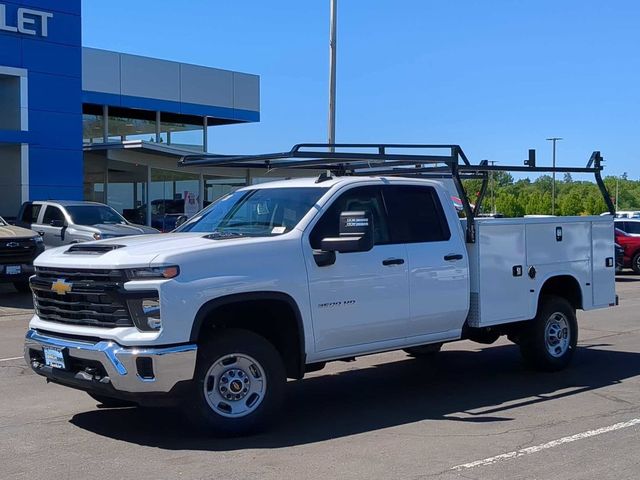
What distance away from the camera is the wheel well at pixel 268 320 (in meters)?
6.55

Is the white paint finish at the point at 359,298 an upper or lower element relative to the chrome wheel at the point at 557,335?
upper

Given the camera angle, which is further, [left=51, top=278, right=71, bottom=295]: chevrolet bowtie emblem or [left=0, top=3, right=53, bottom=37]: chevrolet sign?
[left=0, top=3, right=53, bottom=37]: chevrolet sign

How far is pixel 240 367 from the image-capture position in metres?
6.63

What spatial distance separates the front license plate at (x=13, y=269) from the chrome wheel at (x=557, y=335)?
1090 centimetres

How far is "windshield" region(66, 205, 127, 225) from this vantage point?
1931 centimetres

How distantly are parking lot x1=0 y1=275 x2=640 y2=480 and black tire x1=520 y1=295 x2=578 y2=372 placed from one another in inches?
8.1

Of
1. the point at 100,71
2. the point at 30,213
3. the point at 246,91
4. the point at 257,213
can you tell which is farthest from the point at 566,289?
the point at 246,91

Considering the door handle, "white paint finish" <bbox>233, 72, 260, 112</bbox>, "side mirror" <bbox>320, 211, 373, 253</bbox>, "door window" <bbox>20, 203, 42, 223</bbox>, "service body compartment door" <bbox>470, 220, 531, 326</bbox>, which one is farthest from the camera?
"white paint finish" <bbox>233, 72, 260, 112</bbox>

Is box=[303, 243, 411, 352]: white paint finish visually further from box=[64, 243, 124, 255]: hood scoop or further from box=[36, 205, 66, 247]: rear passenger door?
box=[36, 205, 66, 247]: rear passenger door

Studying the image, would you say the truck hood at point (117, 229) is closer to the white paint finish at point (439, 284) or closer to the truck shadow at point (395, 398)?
the truck shadow at point (395, 398)

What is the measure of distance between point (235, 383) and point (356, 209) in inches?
76.4

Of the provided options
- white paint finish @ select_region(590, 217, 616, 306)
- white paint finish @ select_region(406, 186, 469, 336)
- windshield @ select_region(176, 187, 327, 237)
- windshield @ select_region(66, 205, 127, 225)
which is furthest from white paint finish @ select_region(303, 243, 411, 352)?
windshield @ select_region(66, 205, 127, 225)

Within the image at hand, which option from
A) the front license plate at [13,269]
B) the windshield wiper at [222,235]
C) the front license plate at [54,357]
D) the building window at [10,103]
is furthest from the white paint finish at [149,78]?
the front license plate at [54,357]

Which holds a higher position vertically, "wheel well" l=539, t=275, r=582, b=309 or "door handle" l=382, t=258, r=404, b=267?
"door handle" l=382, t=258, r=404, b=267
